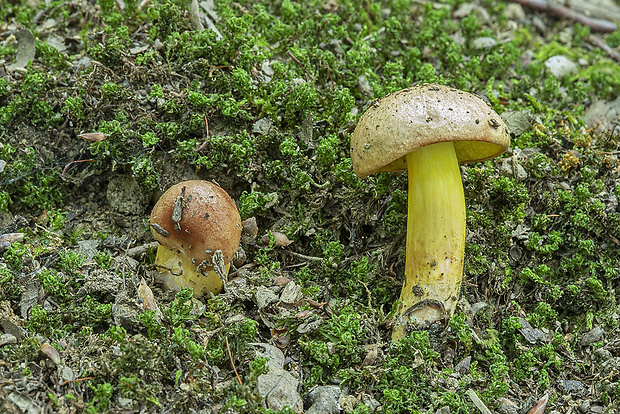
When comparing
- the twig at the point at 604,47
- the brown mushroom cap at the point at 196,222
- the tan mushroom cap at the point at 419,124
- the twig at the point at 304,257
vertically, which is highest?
the tan mushroom cap at the point at 419,124

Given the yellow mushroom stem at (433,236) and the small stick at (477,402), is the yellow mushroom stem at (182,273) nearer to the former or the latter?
the yellow mushroom stem at (433,236)

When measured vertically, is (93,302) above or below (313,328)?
above

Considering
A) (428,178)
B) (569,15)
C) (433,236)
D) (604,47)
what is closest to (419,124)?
(428,178)

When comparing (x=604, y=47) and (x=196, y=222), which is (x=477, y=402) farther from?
(x=604, y=47)

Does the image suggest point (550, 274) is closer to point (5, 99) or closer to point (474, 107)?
point (474, 107)

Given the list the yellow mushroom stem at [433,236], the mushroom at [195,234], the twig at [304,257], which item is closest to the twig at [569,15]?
the yellow mushroom stem at [433,236]

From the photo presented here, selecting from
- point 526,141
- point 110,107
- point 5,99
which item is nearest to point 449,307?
point 526,141

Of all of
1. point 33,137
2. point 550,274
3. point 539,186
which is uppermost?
point 33,137
